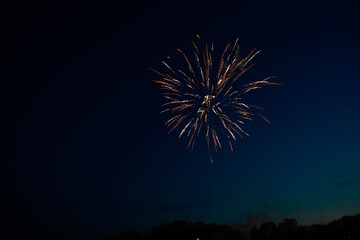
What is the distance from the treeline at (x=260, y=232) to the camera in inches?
2510

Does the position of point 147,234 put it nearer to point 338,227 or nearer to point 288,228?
point 288,228

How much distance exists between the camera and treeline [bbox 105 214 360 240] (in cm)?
6375

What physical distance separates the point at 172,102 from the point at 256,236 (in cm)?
5990

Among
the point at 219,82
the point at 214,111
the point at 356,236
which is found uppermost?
the point at 219,82

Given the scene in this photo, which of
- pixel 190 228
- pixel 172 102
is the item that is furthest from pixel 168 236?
pixel 172 102

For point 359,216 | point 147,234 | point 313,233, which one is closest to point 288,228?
point 313,233

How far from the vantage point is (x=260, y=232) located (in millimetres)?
79250

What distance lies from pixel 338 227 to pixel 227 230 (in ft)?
93.6

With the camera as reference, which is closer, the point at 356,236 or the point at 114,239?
the point at 356,236

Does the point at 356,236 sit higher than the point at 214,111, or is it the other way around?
the point at 214,111

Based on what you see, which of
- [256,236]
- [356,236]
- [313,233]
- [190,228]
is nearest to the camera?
[356,236]

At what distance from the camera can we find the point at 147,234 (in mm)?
84625

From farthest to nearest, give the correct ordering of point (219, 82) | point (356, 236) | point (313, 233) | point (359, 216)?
1. point (359, 216)
2. point (313, 233)
3. point (356, 236)
4. point (219, 82)

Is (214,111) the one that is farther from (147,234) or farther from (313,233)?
(147,234)
